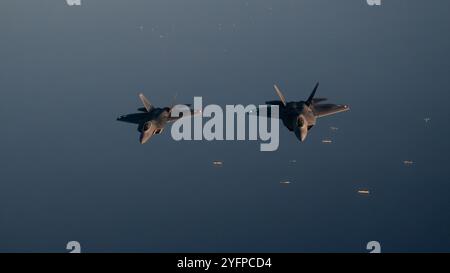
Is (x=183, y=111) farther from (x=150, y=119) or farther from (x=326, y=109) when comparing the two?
(x=326, y=109)

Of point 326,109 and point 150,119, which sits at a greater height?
point 326,109

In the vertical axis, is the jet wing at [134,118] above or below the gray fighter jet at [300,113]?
above

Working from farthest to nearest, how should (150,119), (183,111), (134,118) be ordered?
(183,111) < (134,118) < (150,119)

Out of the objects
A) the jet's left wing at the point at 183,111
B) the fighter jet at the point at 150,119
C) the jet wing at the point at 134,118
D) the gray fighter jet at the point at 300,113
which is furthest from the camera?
the jet wing at the point at 134,118

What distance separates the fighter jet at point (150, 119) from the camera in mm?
61031

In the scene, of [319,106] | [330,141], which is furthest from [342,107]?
[330,141]

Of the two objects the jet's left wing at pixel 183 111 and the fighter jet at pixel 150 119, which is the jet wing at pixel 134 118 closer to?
the fighter jet at pixel 150 119

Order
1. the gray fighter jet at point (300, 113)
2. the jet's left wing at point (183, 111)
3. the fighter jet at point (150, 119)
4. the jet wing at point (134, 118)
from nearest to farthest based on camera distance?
the gray fighter jet at point (300, 113) < the fighter jet at point (150, 119) < the jet's left wing at point (183, 111) < the jet wing at point (134, 118)

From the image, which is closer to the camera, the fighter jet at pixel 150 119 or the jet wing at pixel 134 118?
the fighter jet at pixel 150 119

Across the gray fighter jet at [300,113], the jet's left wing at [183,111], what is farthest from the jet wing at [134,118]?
the gray fighter jet at [300,113]

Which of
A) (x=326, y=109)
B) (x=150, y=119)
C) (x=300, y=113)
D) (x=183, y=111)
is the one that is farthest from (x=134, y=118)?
(x=326, y=109)

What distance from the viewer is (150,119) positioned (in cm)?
6312
